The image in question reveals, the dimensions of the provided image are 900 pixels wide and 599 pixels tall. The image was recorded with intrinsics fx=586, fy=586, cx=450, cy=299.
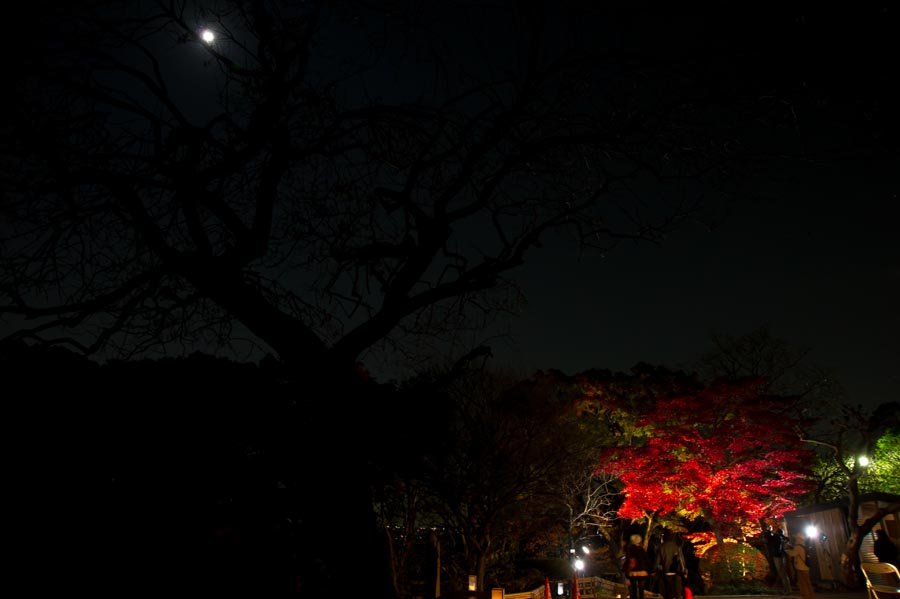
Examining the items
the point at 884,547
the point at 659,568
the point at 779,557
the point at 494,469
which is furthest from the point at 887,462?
the point at 494,469

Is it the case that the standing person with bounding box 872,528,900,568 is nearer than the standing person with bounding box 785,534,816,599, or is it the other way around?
the standing person with bounding box 872,528,900,568

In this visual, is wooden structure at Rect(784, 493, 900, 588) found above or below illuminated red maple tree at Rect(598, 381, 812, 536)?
below

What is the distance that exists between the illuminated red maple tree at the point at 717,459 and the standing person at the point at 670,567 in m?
7.65

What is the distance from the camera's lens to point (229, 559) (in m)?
7.37

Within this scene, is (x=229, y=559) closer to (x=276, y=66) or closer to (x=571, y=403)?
(x=276, y=66)

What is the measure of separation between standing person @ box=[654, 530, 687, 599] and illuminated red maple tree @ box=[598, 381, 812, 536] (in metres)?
7.65

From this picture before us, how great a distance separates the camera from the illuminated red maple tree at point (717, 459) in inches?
742

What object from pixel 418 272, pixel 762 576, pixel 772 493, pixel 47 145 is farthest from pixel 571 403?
pixel 47 145

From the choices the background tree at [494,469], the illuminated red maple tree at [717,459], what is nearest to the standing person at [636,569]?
the background tree at [494,469]

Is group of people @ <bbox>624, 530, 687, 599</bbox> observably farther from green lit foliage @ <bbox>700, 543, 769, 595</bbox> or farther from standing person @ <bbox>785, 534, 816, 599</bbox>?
green lit foliage @ <bbox>700, 543, 769, 595</bbox>

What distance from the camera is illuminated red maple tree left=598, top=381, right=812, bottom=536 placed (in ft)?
61.9

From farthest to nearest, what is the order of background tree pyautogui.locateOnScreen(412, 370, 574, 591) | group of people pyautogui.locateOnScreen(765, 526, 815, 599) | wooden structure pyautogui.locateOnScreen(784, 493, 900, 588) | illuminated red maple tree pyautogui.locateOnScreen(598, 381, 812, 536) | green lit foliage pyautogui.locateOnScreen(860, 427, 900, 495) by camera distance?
1. green lit foliage pyautogui.locateOnScreen(860, 427, 900, 495)
2. illuminated red maple tree pyautogui.locateOnScreen(598, 381, 812, 536)
3. wooden structure pyautogui.locateOnScreen(784, 493, 900, 588)
4. background tree pyautogui.locateOnScreen(412, 370, 574, 591)
5. group of people pyautogui.locateOnScreen(765, 526, 815, 599)

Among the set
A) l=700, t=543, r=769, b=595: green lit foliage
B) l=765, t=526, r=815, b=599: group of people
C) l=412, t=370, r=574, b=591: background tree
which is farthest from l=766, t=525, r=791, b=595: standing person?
l=412, t=370, r=574, b=591: background tree

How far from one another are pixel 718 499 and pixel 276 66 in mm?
19436
